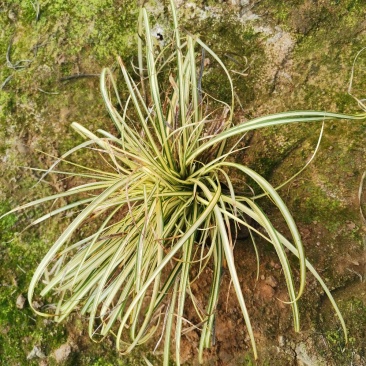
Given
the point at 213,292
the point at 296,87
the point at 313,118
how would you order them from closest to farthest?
the point at 313,118 → the point at 213,292 → the point at 296,87

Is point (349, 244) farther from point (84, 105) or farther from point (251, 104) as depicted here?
point (84, 105)

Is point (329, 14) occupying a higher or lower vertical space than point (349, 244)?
higher

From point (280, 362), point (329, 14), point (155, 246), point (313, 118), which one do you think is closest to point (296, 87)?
point (329, 14)

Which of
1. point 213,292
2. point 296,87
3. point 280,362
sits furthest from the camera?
point 296,87

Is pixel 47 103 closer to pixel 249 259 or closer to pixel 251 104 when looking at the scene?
pixel 251 104

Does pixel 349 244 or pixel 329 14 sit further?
pixel 329 14

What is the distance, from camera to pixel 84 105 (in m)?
1.57

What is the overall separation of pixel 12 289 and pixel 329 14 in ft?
4.56

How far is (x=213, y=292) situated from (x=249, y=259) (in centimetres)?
28

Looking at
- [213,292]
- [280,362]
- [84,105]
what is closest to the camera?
[213,292]

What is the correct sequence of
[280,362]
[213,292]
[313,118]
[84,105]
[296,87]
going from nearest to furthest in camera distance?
1. [313,118]
2. [213,292]
3. [280,362]
4. [296,87]
5. [84,105]

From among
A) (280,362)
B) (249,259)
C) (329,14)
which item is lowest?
(280,362)

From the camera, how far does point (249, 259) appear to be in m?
1.36

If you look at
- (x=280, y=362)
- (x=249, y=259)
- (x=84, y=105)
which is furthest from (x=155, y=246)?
(x=84, y=105)
